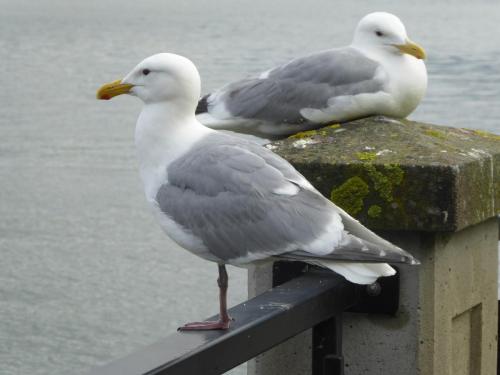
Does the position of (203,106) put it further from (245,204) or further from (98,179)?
(98,179)

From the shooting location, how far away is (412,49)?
4.51 metres

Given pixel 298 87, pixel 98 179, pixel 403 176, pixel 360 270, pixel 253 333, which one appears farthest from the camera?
pixel 98 179

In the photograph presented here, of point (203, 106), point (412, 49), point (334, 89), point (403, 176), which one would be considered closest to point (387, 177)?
point (403, 176)

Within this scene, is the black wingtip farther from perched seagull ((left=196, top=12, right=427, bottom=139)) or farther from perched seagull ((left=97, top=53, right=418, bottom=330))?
perched seagull ((left=97, top=53, right=418, bottom=330))

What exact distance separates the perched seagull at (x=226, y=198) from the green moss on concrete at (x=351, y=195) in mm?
101

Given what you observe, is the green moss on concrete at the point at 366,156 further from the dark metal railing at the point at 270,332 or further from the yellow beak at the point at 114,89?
the yellow beak at the point at 114,89

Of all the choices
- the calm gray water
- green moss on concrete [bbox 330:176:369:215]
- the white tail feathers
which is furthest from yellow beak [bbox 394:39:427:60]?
the calm gray water

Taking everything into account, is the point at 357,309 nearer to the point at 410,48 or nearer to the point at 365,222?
the point at 365,222

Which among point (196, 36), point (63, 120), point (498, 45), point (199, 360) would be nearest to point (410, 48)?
point (199, 360)

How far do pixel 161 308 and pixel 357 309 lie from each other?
23.0 ft

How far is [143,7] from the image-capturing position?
204 ft

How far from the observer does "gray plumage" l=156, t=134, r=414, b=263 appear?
2.82 m

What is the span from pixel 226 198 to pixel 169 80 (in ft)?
1.19

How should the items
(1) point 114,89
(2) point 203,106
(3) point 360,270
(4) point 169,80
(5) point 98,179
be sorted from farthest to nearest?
(5) point 98,179 → (2) point 203,106 → (1) point 114,89 → (4) point 169,80 → (3) point 360,270
